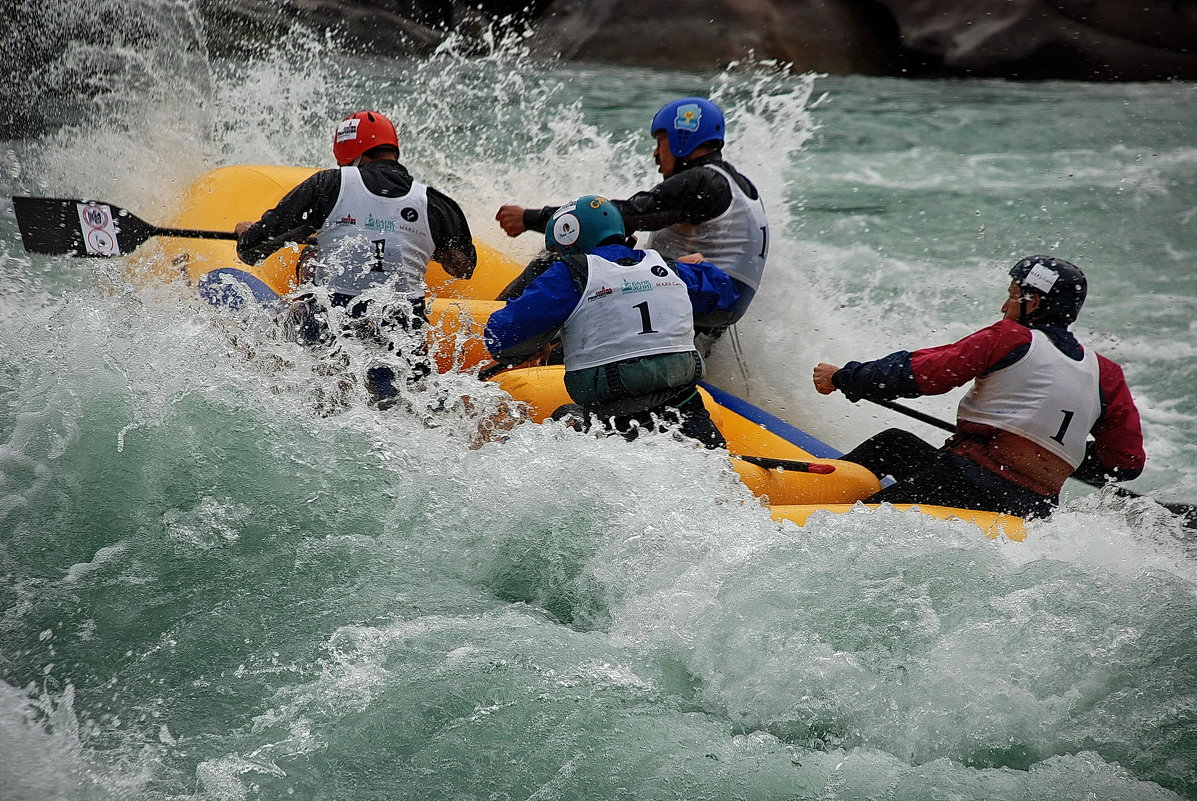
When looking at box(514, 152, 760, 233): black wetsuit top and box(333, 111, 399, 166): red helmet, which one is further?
box(514, 152, 760, 233): black wetsuit top

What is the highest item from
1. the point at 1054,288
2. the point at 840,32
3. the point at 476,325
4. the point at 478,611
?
the point at 840,32

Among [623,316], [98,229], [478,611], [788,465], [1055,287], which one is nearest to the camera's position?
[478,611]

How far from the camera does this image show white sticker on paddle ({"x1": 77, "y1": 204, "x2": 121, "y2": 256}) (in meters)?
4.70

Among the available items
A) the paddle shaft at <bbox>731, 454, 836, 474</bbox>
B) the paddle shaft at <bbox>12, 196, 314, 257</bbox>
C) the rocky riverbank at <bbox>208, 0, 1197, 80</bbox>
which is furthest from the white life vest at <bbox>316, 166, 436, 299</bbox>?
the rocky riverbank at <bbox>208, 0, 1197, 80</bbox>

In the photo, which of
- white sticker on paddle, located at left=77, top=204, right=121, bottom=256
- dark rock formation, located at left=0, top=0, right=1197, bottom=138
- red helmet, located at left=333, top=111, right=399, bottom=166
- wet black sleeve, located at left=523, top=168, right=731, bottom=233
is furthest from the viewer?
dark rock formation, located at left=0, top=0, right=1197, bottom=138

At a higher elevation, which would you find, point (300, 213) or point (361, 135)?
point (361, 135)

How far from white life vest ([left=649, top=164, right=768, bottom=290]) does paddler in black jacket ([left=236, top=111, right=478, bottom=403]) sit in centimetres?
113

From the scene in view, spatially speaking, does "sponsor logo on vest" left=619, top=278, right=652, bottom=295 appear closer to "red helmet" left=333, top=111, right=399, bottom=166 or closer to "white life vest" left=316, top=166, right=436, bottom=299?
"white life vest" left=316, top=166, right=436, bottom=299

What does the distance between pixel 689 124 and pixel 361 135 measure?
151 centimetres

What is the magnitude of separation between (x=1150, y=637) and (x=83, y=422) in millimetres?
3702

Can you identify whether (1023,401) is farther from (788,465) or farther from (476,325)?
(476,325)

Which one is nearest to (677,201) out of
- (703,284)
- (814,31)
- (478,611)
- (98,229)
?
(703,284)

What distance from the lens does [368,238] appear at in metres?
4.21

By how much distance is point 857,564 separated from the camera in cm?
317
